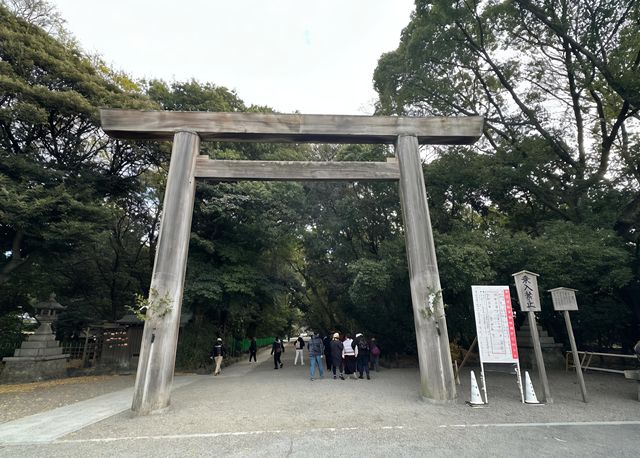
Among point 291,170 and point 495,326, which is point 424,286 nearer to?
point 495,326

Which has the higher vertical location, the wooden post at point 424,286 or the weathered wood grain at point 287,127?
the weathered wood grain at point 287,127

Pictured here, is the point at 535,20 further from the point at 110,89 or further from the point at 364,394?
the point at 110,89

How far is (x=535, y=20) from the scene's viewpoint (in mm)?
11344

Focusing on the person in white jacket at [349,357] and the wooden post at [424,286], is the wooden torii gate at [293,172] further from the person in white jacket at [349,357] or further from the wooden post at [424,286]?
the person in white jacket at [349,357]

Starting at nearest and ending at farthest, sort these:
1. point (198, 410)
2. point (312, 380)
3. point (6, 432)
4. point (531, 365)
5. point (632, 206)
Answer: point (6, 432), point (198, 410), point (312, 380), point (632, 206), point (531, 365)

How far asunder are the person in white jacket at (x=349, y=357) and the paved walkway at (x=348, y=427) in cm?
260

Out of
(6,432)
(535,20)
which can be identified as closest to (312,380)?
(6,432)

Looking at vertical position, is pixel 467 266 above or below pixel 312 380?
above

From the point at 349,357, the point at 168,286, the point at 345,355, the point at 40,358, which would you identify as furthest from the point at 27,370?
the point at 349,357

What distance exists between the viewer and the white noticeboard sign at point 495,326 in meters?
6.78

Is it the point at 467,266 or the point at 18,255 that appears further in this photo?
the point at 18,255

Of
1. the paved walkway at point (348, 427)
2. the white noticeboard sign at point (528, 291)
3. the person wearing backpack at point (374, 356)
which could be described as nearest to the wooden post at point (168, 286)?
the paved walkway at point (348, 427)

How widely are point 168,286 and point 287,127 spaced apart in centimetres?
460

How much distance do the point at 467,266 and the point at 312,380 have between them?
590 cm
